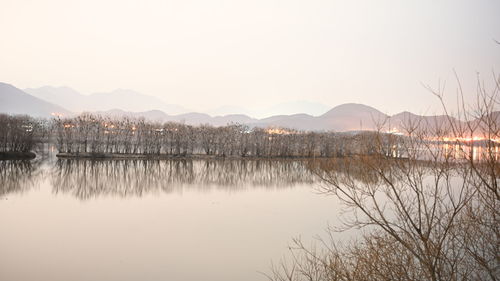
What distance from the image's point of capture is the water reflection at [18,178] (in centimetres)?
2076

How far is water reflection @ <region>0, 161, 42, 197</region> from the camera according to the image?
20756 millimetres

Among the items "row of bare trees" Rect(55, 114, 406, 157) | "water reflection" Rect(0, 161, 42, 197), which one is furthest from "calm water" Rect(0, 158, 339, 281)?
"row of bare trees" Rect(55, 114, 406, 157)

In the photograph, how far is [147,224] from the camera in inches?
588

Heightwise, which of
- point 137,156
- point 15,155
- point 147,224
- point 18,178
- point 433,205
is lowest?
point 147,224

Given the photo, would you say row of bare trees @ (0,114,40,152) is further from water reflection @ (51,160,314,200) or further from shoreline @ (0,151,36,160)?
water reflection @ (51,160,314,200)

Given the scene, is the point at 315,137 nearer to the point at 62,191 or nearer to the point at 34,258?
the point at 62,191

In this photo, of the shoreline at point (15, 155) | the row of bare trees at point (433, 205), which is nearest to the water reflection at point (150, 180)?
the shoreline at point (15, 155)

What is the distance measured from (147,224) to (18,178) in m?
14.0

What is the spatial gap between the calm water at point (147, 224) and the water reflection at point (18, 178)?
0.05 metres

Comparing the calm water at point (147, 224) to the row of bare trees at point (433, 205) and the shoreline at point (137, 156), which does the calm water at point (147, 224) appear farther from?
the shoreline at point (137, 156)

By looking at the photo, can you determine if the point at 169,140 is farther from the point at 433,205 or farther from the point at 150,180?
the point at 433,205

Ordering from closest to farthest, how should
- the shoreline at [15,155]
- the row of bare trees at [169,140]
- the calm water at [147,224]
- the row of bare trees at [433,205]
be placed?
the row of bare trees at [433,205]
the calm water at [147,224]
the shoreline at [15,155]
the row of bare trees at [169,140]

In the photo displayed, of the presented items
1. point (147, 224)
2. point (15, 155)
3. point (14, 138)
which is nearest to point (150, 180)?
point (147, 224)

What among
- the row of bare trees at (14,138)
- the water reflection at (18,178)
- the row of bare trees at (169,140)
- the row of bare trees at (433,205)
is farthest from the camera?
the row of bare trees at (169,140)
